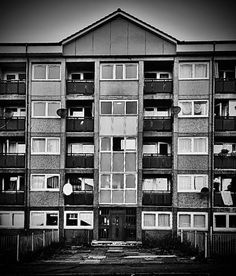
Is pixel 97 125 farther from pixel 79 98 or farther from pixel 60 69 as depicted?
pixel 60 69

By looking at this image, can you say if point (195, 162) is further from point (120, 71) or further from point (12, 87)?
point (12, 87)

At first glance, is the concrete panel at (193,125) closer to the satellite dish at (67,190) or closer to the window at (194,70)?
the window at (194,70)

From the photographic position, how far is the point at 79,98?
1195 inches

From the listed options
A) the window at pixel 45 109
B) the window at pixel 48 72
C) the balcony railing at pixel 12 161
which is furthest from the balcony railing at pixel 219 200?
the window at pixel 48 72

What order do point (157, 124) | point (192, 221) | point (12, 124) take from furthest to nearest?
1. point (12, 124)
2. point (157, 124)
3. point (192, 221)

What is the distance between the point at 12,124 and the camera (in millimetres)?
30578

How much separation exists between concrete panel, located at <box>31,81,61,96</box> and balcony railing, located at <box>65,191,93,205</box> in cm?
685

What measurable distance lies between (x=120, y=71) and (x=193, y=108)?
5.42 m

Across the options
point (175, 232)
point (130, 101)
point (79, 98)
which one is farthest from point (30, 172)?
point (175, 232)

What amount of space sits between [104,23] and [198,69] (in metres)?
6.90

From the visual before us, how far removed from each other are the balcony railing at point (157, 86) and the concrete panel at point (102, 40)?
3479mm

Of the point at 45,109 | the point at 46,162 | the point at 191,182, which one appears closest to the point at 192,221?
the point at 191,182

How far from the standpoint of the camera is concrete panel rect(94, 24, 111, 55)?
97.9 feet

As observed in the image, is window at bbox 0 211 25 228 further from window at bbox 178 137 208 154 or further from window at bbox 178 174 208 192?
window at bbox 178 137 208 154
